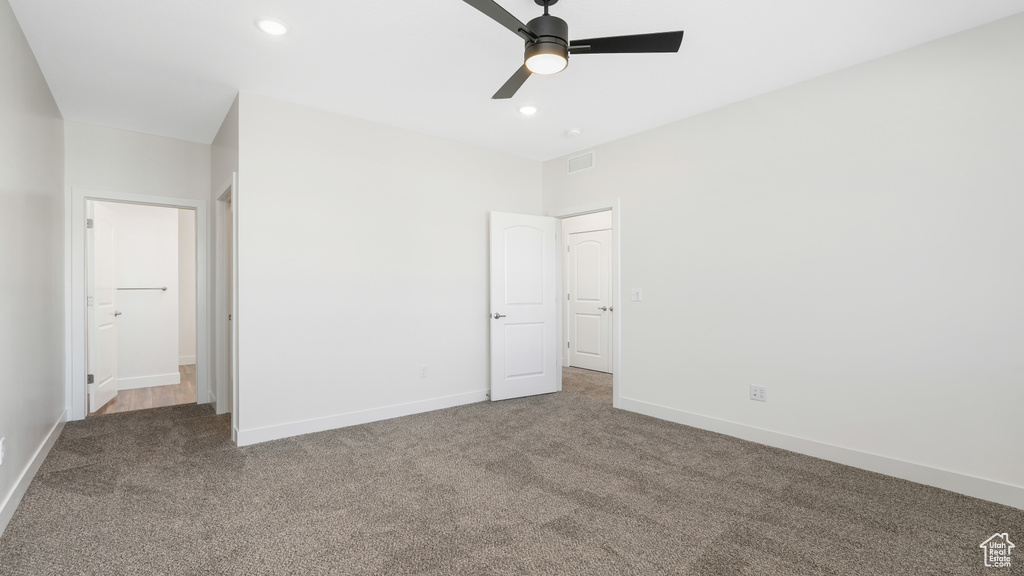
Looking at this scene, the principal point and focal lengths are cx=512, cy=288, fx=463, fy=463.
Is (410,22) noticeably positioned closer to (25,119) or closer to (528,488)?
(25,119)

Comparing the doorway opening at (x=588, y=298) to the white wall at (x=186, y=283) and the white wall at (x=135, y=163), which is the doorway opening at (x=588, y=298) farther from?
the white wall at (x=186, y=283)

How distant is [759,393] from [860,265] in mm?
1121

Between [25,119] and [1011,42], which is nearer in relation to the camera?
[1011,42]

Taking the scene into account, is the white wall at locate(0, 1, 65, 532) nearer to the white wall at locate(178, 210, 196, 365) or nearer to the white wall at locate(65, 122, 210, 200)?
the white wall at locate(65, 122, 210, 200)

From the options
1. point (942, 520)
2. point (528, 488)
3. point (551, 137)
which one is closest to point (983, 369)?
point (942, 520)

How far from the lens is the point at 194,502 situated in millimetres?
2480

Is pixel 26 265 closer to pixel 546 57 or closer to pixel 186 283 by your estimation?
pixel 546 57

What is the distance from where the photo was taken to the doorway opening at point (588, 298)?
6.37 meters

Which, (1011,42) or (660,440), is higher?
(1011,42)

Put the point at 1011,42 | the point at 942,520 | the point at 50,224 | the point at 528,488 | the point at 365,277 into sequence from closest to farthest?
the point at 942,520 → the point at 1011,42 → the point at 528,488 → the point at 50,224 → the point at 365,277

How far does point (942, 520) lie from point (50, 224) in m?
5.80

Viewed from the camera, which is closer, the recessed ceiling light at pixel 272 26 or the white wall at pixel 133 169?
the recessed ceiling light at pixel 272 26

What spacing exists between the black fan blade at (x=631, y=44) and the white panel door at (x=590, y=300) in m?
4.20

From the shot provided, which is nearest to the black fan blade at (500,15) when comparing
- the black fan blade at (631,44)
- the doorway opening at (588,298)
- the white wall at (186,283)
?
the black fan blade at (631,44)
